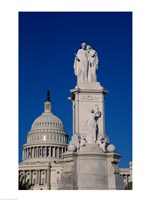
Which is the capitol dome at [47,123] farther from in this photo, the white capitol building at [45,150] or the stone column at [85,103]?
the stone column at [85,103]

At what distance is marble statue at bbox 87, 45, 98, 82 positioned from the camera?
2646 centimetres

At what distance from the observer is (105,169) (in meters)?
23.7

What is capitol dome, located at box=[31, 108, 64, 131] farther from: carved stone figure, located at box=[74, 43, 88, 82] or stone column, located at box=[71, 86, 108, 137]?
stone column, located at box=[71, 86, 108, 137]

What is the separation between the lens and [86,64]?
26.6 metres

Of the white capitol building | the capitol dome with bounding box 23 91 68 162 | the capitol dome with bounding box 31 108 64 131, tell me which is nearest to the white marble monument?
the white capitol building

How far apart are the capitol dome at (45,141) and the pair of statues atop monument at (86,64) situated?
283 ft

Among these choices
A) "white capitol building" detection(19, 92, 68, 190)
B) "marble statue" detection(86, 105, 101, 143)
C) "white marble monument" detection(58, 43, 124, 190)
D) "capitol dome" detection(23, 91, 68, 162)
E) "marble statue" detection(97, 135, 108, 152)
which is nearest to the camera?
"white marble monument" detection(58, 43, 124, 190)

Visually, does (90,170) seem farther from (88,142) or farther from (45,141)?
(45,141)

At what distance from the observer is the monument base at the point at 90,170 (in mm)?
23078

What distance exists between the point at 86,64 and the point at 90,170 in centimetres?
664

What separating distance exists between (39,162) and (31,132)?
37.4 ft

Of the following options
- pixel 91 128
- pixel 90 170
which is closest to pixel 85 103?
pixel 91 128

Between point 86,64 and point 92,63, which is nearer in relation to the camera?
point 86,64
